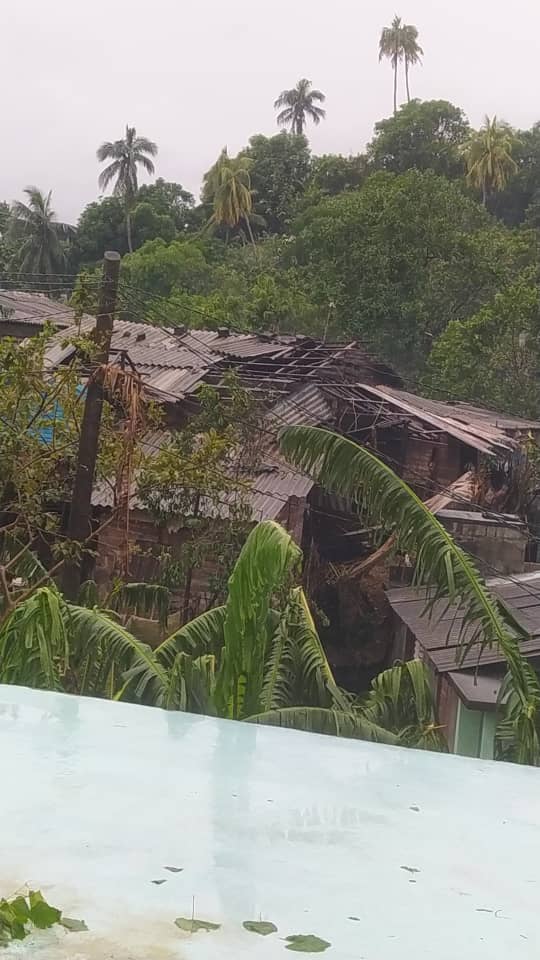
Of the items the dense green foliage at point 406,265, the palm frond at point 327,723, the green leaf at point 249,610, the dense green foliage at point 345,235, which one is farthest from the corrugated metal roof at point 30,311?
the palm frond at point 327,723

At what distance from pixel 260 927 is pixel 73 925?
36 centimetres

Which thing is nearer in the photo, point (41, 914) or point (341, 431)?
point (41, 914)

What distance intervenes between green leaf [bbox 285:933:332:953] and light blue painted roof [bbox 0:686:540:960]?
2cm

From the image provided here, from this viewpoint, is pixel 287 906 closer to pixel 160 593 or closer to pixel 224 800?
pixel 224 800

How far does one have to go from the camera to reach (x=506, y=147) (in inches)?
1259

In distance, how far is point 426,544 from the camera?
446cm

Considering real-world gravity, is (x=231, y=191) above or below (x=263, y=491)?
above

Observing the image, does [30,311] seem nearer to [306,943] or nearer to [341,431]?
[341,431]

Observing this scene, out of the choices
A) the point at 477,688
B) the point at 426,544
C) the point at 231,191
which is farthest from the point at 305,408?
the point at 231,191

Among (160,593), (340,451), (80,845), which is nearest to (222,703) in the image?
(340,451)

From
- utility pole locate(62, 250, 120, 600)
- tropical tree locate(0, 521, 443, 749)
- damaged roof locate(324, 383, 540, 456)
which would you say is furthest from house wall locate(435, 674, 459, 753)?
damaged roof locate(324, 383, 540, 456)

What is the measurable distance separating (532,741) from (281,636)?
4.63ft

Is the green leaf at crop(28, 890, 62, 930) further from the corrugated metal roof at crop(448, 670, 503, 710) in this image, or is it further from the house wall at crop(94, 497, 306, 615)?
the house wall at crop(94, 497, 306, 615)

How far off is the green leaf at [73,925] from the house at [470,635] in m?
3.06
